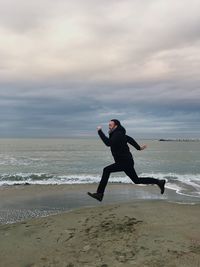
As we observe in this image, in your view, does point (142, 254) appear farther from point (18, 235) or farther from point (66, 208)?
point (66, 208)

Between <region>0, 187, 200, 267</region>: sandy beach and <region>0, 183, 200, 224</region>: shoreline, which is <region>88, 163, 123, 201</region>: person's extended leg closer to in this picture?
<region>0, 187, 200, 267</region>: sandy beach

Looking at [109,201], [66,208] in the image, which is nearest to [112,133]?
[66,208]

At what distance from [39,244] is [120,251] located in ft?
6.17

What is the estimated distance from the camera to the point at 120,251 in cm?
725

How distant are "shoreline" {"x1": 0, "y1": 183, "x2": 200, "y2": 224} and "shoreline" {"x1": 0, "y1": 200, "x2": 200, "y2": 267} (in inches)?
156

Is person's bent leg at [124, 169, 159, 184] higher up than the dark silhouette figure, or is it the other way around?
the dark silhouette figure

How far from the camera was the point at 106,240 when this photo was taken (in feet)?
25.9

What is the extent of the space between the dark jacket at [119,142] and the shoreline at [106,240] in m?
1.48

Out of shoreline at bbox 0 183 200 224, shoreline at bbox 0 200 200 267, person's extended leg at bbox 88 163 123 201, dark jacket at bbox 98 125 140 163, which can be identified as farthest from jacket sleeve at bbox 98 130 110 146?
shoreline at bbox 0 183 200 224

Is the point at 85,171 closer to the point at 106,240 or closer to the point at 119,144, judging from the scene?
the point at 119,144

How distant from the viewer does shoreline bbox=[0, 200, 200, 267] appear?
271 inches

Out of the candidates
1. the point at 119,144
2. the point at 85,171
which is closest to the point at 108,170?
the point at 119,144

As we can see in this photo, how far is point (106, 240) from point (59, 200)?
10.7m

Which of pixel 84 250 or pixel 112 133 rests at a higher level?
pixel 112 133
